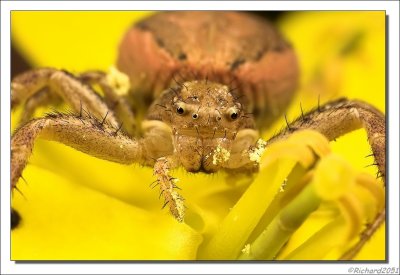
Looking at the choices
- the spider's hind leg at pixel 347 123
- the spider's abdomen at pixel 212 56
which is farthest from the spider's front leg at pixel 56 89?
the spider's hind leg at pixel 347 123

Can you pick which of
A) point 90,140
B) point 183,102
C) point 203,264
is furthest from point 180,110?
point 203,264

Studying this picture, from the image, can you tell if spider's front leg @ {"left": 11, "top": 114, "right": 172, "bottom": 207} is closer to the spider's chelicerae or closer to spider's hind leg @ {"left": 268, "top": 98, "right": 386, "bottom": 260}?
the spider's chelicerae

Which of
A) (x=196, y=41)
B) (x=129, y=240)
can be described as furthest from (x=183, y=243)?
(x=196, y=41)

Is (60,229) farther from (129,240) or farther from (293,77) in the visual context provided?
(293,77)

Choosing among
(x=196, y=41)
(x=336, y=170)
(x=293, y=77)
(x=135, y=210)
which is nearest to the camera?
(x=336, y=170)

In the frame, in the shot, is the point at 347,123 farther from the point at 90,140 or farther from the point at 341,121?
the point at 90,140

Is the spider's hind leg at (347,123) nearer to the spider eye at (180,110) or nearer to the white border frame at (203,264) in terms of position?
the white border frame at (203,264)
